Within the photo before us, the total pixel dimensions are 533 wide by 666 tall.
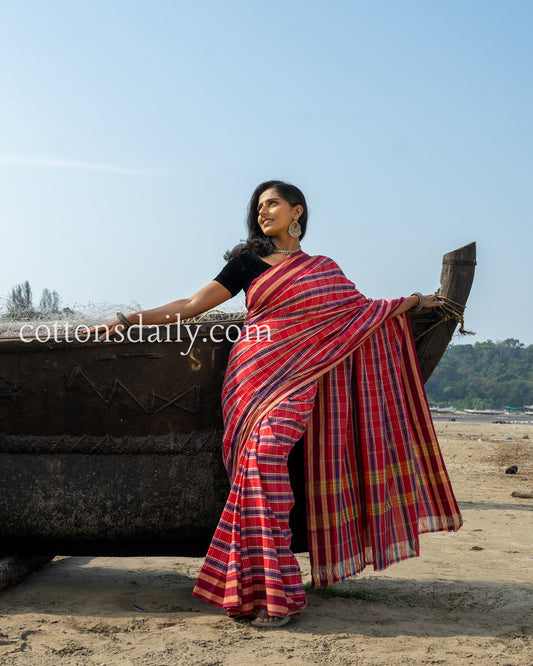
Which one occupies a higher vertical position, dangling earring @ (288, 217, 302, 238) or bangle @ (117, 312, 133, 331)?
dangling earring @ (288, 217, 302, 238)

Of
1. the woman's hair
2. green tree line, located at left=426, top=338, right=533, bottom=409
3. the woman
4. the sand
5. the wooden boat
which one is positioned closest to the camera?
the sand

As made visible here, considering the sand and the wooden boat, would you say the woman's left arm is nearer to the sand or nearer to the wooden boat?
the wooden boat

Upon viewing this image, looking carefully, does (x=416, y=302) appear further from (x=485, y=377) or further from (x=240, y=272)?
(x=485, y=377)

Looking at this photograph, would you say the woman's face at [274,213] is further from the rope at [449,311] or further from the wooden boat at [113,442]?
the rope at [449,311]

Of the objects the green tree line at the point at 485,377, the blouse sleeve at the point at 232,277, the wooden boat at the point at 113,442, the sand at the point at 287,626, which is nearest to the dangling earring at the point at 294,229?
the blouse sleeve at the point at 232,277

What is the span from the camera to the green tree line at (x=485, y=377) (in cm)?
6374

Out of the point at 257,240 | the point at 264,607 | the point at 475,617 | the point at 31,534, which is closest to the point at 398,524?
the point at 475,617

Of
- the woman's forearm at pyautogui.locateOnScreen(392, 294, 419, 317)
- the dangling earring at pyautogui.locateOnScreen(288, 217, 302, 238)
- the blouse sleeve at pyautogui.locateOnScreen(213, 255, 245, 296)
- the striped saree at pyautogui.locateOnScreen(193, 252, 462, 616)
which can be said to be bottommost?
the striped saree at pyautogui.locateOnScreen(193, 252, 462, 616)

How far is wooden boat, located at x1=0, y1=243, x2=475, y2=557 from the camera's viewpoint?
9.74 feet

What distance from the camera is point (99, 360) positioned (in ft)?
9.87

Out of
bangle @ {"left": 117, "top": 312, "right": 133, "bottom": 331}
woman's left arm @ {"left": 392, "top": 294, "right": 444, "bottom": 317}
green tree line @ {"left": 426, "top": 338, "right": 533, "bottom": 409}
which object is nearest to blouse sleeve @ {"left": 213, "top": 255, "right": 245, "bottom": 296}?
bangle @ {"left": 117, "top": 312, "right": 133, "bottom": 331}

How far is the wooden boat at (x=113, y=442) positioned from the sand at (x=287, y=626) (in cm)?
33

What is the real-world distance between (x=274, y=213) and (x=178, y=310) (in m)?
0.68

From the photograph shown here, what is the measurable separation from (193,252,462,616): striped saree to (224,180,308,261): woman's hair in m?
0.20
